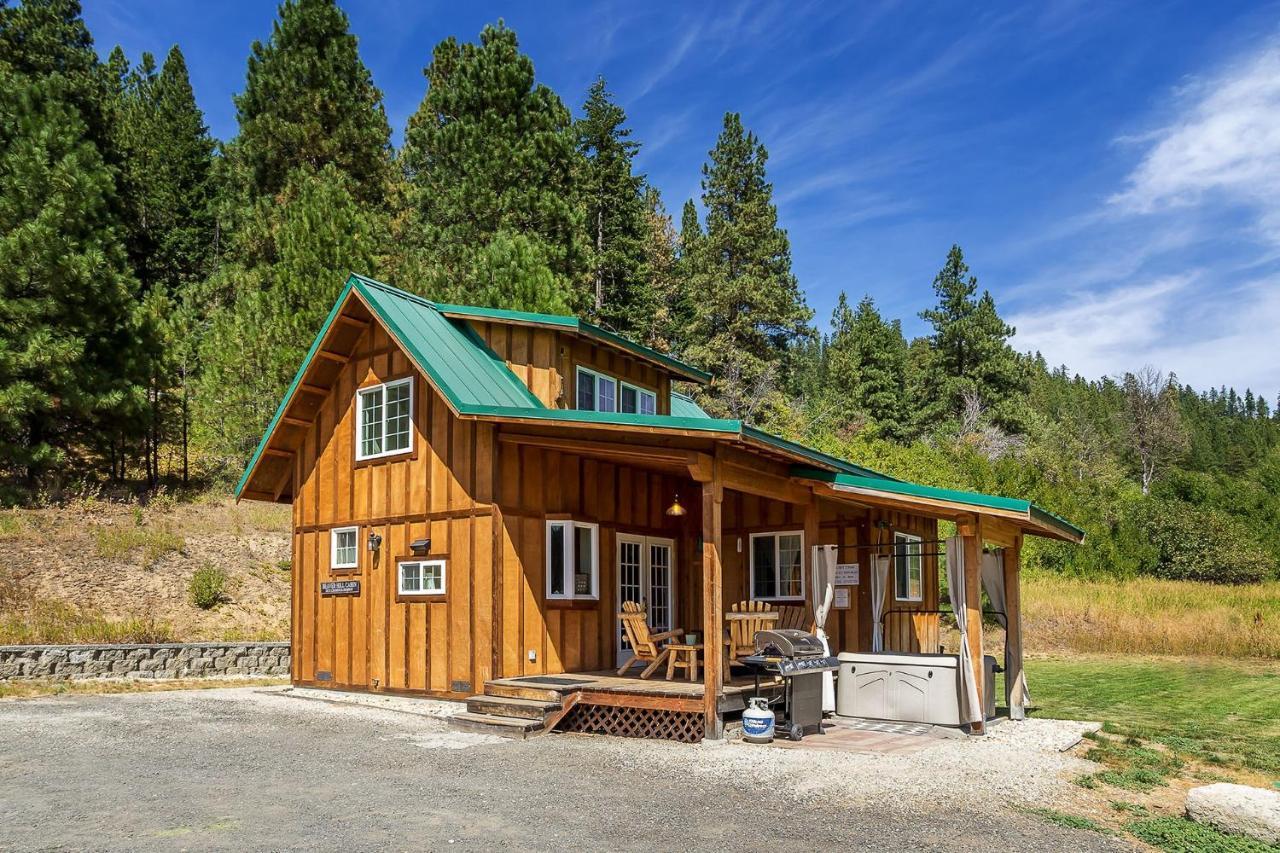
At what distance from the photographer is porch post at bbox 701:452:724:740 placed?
9.73m

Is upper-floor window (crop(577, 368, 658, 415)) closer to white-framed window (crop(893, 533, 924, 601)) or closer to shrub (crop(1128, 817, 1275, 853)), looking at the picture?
white-framed window (crop(893, 533, 924, 601))

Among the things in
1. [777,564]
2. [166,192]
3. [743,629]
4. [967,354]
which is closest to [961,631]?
[743,629]

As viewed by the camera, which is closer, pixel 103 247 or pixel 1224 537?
pixel 103 247

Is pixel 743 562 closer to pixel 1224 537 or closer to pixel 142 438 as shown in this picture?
pixel 142 438

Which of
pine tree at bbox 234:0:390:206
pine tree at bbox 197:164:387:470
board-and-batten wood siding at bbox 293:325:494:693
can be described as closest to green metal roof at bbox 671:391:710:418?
board-and-batten wood siding at bbox 293:325:494:693

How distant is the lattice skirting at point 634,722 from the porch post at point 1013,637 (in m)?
4.11

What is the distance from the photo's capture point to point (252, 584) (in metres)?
20.1

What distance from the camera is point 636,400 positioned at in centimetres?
1552

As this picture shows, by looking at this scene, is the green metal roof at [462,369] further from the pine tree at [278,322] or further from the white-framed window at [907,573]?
the pine tree at [278,322]

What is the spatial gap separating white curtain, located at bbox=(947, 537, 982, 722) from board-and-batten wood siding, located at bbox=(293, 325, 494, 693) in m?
5.49

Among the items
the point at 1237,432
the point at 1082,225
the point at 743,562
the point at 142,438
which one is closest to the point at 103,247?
the point at 142,438

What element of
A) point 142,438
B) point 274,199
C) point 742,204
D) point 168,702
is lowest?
point 168,702

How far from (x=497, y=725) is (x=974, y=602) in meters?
5.31

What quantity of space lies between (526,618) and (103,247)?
1656 cm
